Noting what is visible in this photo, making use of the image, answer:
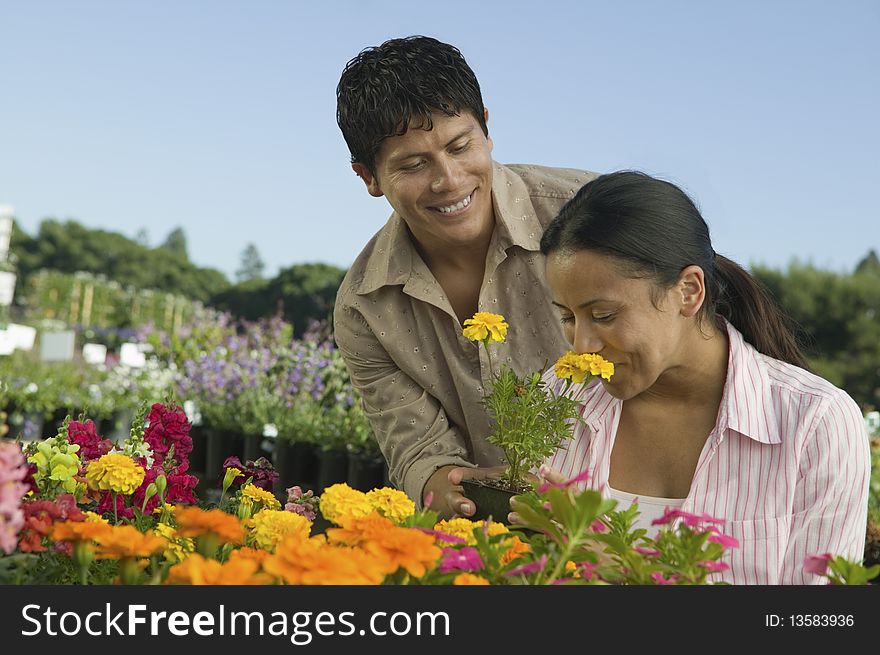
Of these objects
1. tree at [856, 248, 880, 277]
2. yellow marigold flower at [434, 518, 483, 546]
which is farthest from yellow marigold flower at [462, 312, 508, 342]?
tree at [856, 248, 880, 277]

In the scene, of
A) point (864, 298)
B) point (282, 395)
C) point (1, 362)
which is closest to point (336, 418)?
point (282, 395)

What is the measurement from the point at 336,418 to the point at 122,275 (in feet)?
159

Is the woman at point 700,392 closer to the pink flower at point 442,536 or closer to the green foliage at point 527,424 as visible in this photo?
the green foliage at point 527,424

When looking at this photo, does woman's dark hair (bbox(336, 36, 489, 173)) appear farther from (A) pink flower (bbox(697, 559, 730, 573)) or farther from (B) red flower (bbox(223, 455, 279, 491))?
(A) pink flower (bbox(697, 559, 730, 573))

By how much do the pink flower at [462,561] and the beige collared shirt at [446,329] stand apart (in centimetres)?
158

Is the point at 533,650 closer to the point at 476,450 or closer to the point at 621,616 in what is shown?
the point at 621,616

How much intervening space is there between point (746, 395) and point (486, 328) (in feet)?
1.69

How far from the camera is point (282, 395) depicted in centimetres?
578

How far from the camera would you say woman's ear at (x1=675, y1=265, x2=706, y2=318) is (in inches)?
69.2

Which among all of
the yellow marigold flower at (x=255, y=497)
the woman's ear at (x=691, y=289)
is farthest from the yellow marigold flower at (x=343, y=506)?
the woman's ear at (x=691, y=289)

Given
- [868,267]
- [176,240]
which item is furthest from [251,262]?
[868,267]

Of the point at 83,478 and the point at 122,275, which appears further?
the point at 122,275

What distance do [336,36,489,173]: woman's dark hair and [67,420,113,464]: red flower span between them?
1015 mm

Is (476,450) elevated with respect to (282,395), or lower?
lower
